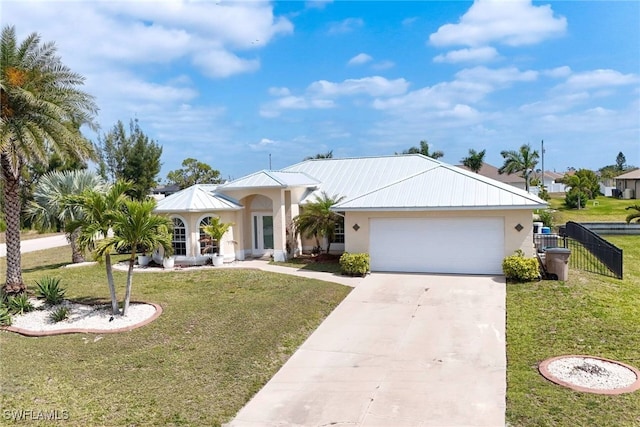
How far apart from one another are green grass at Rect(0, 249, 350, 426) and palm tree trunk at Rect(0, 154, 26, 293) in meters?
1.86

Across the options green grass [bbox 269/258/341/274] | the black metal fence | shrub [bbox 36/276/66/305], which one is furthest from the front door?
the black metal fence

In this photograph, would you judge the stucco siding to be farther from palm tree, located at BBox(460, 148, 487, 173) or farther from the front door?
palm tree, located at BBox(460, 148, 487, 173)

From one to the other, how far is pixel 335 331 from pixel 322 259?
386 inches

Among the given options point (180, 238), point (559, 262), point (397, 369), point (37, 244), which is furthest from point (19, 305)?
point (37, 244)

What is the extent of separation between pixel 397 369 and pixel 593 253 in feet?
52.6

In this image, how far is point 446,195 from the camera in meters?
17.5

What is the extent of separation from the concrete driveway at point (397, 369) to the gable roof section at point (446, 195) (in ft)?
12.4

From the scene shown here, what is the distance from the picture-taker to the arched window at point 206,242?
805 inches

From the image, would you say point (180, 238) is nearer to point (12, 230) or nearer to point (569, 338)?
point (12, 230)

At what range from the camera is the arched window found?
20453mm

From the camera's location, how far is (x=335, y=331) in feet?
36.7

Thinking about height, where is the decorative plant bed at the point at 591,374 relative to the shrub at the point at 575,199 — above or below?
below

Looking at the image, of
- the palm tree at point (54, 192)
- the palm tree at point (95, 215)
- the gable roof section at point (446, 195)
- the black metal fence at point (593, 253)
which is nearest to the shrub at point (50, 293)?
the palm tree at point (95, 215)

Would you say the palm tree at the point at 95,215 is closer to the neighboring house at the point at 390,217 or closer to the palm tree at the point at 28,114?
the palm tree at the point at 28,114
